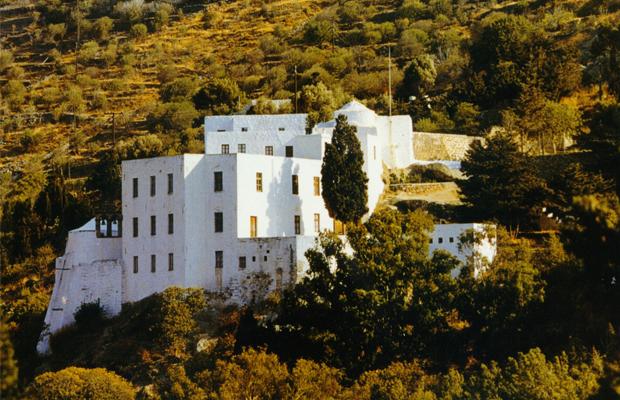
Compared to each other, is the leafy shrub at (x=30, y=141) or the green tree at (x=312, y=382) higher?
the leafy shrub at (x=30, y=141)

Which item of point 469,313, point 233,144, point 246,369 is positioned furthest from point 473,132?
point 246,369

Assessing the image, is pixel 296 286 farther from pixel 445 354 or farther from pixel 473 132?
pixel 473 132

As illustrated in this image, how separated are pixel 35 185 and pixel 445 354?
3099cm

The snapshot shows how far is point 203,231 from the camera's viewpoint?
57.7 m

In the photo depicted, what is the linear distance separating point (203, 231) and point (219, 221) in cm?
71

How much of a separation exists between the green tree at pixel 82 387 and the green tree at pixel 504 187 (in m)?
16.6

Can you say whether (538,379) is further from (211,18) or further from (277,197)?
(211,18)

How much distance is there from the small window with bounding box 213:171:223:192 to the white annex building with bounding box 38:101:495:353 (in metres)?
0.04

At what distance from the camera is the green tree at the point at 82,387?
53.1 meters

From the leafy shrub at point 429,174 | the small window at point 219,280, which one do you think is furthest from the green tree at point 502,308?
the leafy shrub at point 429,174

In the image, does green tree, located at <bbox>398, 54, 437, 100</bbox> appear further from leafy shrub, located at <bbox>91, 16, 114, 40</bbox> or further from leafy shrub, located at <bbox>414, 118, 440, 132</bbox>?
leafy shrub, located at <bbox>91, 16, 114, 40</bbox>

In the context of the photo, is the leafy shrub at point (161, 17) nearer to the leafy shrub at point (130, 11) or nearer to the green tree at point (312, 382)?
the leafy shrub at point (130, 11)

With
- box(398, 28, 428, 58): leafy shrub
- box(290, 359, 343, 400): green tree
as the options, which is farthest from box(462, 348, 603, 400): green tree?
box(398, 28, 428, 58): leafy shrub

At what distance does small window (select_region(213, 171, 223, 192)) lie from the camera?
5794 cm
